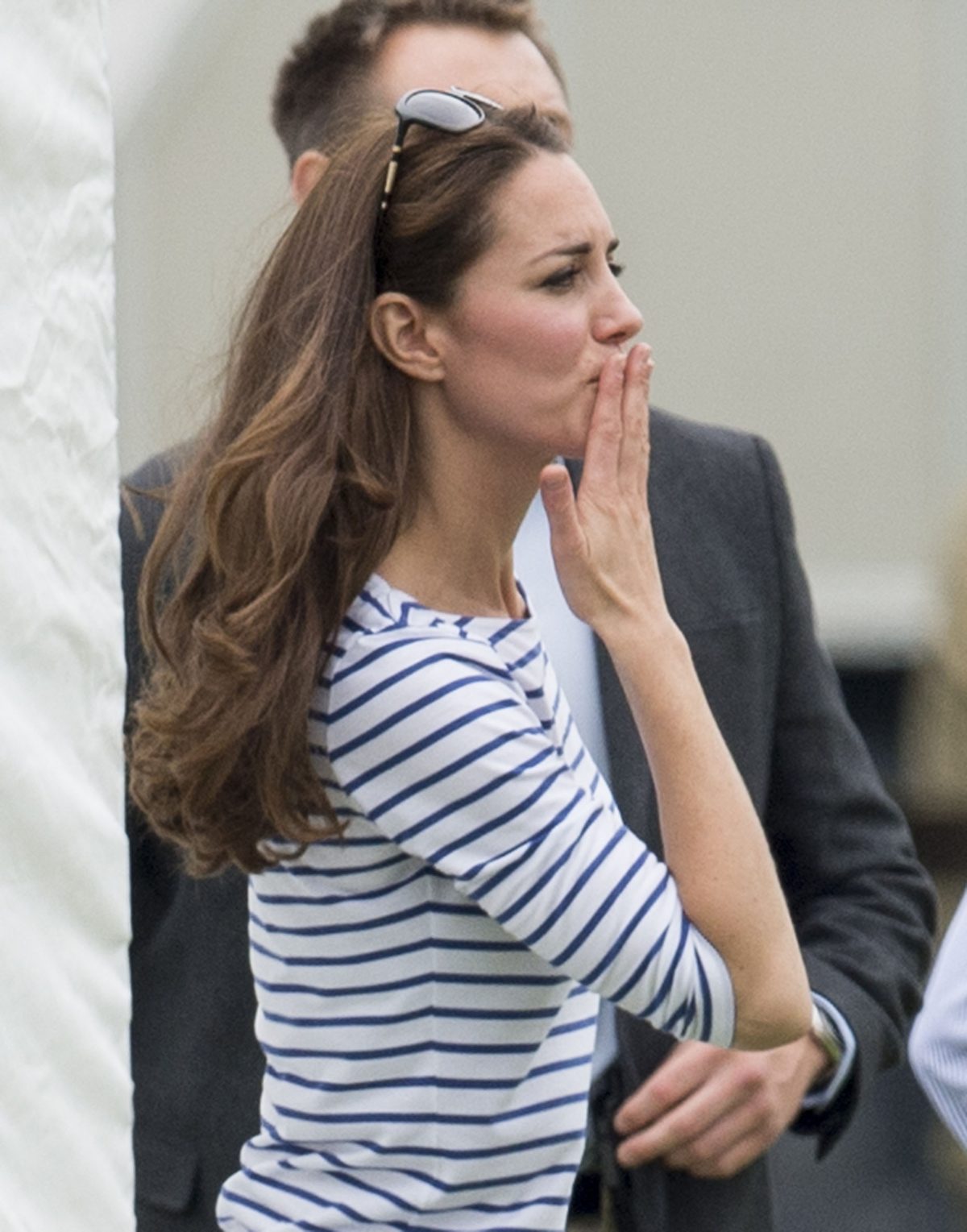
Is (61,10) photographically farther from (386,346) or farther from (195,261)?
(195,261)

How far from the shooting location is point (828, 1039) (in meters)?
2.47

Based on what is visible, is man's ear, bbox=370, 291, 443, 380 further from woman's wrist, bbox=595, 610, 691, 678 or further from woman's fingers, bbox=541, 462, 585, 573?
woman's wrist, bbox=595, 610, 691, 678

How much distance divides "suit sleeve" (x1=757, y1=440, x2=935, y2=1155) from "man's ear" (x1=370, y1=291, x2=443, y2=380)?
917mm

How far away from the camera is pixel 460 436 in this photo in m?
1.87

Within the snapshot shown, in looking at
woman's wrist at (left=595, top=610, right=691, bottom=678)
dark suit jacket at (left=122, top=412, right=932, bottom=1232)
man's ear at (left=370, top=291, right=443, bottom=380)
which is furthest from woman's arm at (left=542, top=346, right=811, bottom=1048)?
dark suit jacket at (left=122, top=412, right=932, bottom=1232)

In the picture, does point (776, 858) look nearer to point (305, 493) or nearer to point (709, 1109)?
point (709, 1109)

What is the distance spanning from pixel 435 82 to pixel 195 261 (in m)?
3.66

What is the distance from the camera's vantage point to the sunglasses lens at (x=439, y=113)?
1.84 metres

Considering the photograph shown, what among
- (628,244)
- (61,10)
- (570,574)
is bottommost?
(628,244)

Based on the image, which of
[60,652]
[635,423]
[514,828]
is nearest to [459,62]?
[635,423]

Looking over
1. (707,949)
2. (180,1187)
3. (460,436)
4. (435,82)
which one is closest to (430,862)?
(707,949)

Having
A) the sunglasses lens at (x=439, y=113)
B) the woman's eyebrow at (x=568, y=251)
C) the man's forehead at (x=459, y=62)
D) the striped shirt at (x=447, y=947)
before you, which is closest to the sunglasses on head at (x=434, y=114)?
the sunglasses lens at (x=439, y=113)

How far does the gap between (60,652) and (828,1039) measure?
1.26m

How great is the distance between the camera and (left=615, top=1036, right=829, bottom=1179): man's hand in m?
2.35
